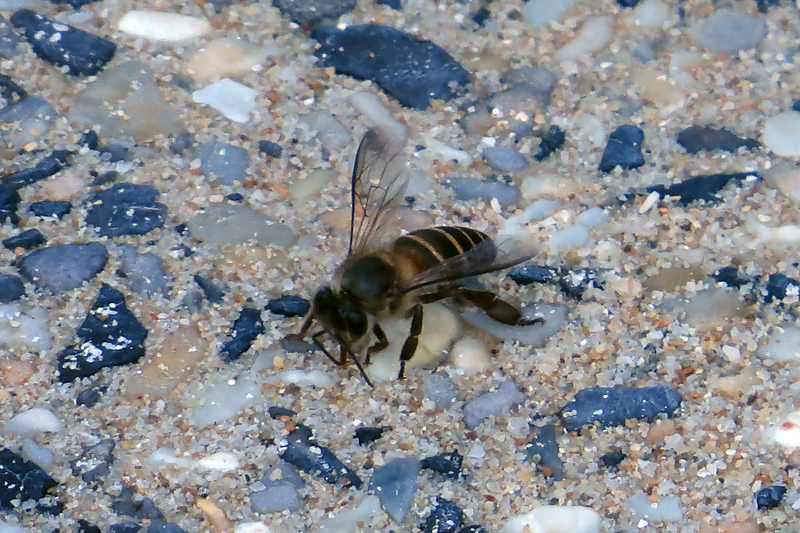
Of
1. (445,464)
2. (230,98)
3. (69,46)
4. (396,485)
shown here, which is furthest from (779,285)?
(69,46)

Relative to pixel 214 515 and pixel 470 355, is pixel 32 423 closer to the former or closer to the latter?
pixel 214 515

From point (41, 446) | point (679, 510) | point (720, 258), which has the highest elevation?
point (720, 258)

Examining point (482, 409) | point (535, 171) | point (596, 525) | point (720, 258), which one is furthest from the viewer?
point (535, 171)

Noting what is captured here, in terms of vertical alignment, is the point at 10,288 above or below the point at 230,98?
below

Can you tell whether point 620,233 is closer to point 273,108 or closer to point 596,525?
point 596,525

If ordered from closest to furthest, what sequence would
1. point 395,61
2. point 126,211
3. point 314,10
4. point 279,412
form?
point 279,412
point 126,211
point 395,61
point 314,10

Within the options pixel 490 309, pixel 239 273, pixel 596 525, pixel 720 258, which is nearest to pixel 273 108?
pixel 239 273
